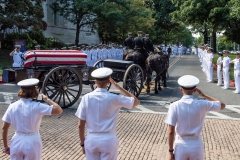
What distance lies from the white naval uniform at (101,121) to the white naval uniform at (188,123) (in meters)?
0.54

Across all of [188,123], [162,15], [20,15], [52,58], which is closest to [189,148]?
[188,123]

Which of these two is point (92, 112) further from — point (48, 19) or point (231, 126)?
→ point (48, 19)

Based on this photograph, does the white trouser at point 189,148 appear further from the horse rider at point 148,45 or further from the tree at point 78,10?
the tree at point 78,10

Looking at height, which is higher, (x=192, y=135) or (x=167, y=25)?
(x=167, y=25)

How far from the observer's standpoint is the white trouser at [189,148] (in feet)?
12.9

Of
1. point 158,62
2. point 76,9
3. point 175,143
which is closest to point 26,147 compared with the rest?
point 175,143

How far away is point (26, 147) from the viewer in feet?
12.8

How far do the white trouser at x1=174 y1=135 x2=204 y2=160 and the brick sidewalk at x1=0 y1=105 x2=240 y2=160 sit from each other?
225cm

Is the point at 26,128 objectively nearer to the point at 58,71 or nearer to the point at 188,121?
the point at 188,121

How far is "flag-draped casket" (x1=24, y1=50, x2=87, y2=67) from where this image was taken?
32.5ft

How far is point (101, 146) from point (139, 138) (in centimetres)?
368

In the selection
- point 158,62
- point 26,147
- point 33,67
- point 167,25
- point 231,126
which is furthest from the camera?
point 167,25

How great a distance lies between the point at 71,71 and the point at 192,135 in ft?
21.8

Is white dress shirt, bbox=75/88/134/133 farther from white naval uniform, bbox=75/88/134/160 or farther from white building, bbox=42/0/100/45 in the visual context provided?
white building, bbox=42/0/100/45
